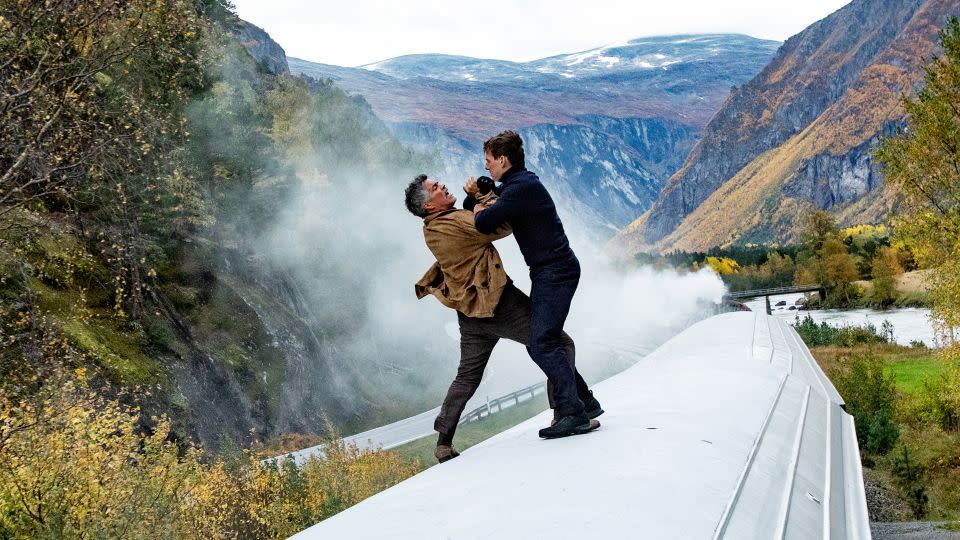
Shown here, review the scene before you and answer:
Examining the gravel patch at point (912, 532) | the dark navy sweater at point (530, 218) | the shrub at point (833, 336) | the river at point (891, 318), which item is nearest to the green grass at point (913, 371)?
the shrub at point (833, 336)

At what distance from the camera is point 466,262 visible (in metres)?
5.00

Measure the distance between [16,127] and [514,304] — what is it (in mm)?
8613

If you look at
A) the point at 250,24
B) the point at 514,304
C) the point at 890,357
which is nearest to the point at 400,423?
the point at 890,357

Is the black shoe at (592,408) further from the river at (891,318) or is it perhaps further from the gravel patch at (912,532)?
the river at (891,318)

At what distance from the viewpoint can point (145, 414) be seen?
23.1 metres

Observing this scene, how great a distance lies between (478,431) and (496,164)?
104ft

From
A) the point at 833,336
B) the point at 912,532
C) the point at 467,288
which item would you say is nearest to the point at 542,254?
the point at 467,288

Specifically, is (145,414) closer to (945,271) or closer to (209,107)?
(209,107)

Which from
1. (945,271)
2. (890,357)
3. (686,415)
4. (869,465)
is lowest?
(890,357)

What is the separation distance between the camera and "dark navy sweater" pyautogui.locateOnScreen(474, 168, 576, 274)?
4.75m

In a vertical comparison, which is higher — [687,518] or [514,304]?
[514,304]

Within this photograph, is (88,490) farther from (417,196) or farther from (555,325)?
(555,325)

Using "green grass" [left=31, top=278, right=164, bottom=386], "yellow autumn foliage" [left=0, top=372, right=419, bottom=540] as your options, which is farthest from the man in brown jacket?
"green grass" [left=31, top=278, right=164, bottom=386]

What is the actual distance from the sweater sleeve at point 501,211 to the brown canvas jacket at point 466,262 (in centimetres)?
10
